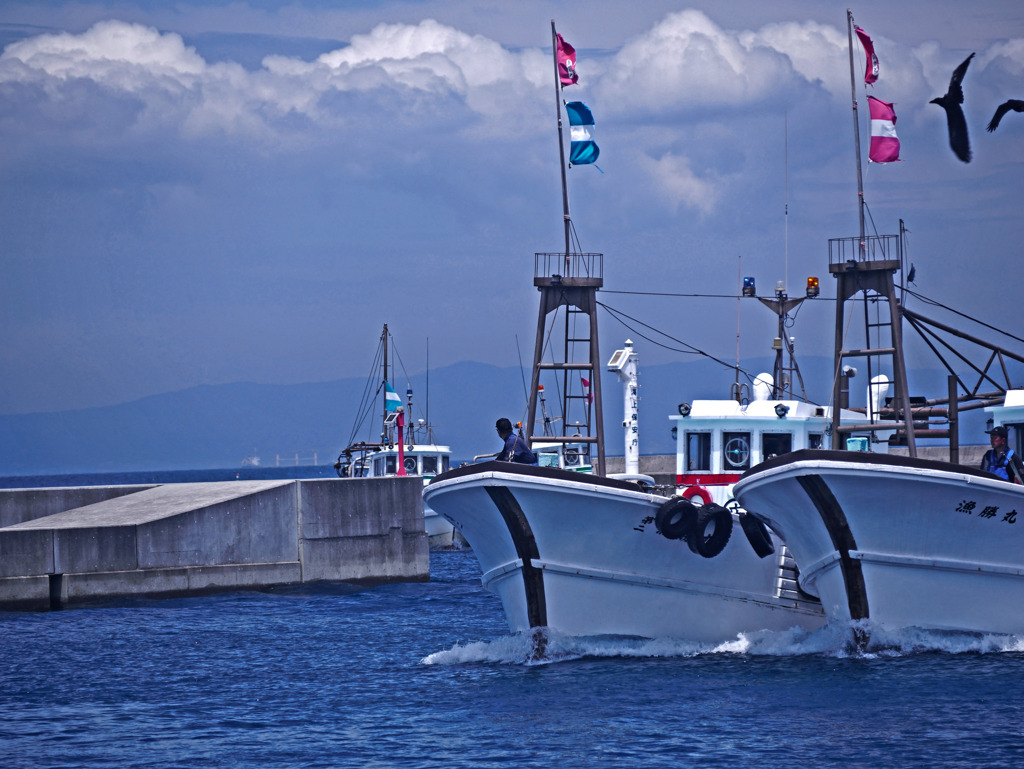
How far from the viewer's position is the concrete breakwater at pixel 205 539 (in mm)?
22438

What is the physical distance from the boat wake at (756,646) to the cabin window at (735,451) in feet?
10.1

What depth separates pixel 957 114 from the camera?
19.2 metres

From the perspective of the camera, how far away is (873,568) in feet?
49.4

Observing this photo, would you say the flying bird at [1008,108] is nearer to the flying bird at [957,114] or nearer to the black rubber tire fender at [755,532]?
the flying bird at [957,114]

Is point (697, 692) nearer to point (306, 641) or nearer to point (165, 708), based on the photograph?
point (165, 708)

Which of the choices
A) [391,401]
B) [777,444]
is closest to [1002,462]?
[777,444]

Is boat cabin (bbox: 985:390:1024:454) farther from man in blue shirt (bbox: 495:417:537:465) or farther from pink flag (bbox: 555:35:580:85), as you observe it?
pink flag (bbox: 555:35:580:85)

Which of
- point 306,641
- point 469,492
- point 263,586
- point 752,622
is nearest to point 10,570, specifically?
point 263,586

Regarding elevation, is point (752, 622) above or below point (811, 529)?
below

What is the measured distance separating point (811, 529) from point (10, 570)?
14294 millimetres

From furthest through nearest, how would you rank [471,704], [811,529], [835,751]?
[811,529], [471,704], [835,751]

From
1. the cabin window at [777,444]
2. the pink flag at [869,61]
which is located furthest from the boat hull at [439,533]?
the pink flag at [869,61]

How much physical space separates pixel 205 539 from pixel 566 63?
11.0 metres

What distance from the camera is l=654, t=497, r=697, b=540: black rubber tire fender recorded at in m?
15.4
